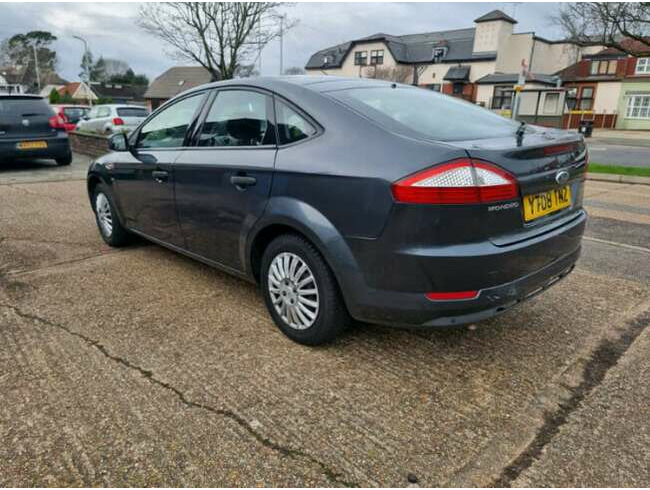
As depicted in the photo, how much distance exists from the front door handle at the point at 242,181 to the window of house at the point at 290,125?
0.29m

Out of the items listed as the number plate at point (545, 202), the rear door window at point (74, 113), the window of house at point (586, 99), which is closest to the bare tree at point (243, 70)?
the rear door window at point (74, 113)

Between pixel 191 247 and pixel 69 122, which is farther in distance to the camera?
pixel 69 122

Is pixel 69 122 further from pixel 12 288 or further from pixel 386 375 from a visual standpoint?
pixel 386 375

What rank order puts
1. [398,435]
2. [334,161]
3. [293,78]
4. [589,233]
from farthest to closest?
[589,233] → [293,78] → [334,161] → [398,435]

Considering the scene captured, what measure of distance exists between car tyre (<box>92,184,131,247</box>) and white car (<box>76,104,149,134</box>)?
38.2 ft

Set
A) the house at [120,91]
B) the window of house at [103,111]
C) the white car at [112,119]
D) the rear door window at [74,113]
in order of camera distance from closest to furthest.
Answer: the white car at [112,119] → the window of house at [103,111] → the rear door window at [74,113] → the house at [120,91]

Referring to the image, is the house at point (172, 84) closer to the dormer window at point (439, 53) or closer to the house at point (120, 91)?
the house at point (120, 91)

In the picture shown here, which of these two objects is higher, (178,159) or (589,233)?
(178,159)

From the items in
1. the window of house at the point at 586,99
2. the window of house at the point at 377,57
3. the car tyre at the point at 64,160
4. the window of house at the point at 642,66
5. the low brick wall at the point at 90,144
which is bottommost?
the car tyre at the point at 64,160

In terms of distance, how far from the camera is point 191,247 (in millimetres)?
3594

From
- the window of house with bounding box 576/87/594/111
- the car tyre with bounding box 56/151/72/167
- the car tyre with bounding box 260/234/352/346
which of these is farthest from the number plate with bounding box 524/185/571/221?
the window of house with bounding box 576/87/594/111

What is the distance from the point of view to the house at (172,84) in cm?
5178

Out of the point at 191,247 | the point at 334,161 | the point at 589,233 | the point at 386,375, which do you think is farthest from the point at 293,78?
the point at 589,233

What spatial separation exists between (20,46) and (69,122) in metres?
52.7
